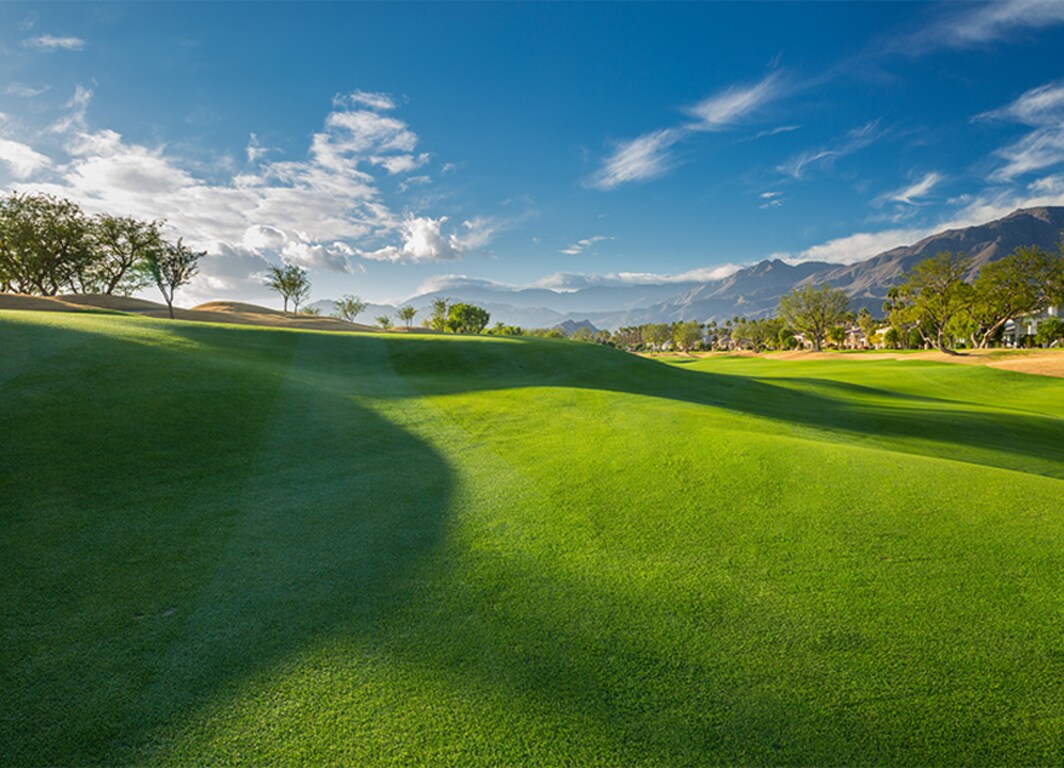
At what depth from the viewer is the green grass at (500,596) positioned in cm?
277

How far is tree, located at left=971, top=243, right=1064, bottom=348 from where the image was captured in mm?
48344

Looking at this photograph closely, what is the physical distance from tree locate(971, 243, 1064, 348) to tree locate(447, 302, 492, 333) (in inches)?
3573

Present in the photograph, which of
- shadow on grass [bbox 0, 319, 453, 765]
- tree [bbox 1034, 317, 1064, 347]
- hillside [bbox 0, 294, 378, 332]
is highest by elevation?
tree [bbox 1034, 317, 1064, 347]

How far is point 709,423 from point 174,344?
16.9 metres

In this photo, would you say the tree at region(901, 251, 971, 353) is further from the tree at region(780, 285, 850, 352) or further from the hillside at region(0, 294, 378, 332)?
the hillside at region(0, 294, 378, 332)

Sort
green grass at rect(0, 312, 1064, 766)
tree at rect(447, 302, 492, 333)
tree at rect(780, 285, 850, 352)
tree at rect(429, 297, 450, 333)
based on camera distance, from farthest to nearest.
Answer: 1. tree at rect(447, 302, 492, 333)
2. tree at rect(429, 297, 450, 333)
3. tree at rect(780, 285, 850, 352)
4. green grass at rect(0, 312, 1064, 766)

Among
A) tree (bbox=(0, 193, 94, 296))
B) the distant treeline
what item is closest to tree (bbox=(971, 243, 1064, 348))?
the distant treeline

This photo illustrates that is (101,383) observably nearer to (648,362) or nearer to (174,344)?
(174,344)

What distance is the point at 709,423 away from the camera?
10352mm

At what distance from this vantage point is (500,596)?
411 centimetres

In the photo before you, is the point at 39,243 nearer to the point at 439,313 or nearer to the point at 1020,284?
the point at 439,313

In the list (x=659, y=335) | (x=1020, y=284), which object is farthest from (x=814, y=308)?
(x=659, y=335)

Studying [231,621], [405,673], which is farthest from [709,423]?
[231,621]

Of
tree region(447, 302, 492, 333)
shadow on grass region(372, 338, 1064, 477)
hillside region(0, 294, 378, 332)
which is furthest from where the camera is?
tree region(447, 302, 492, 333)
